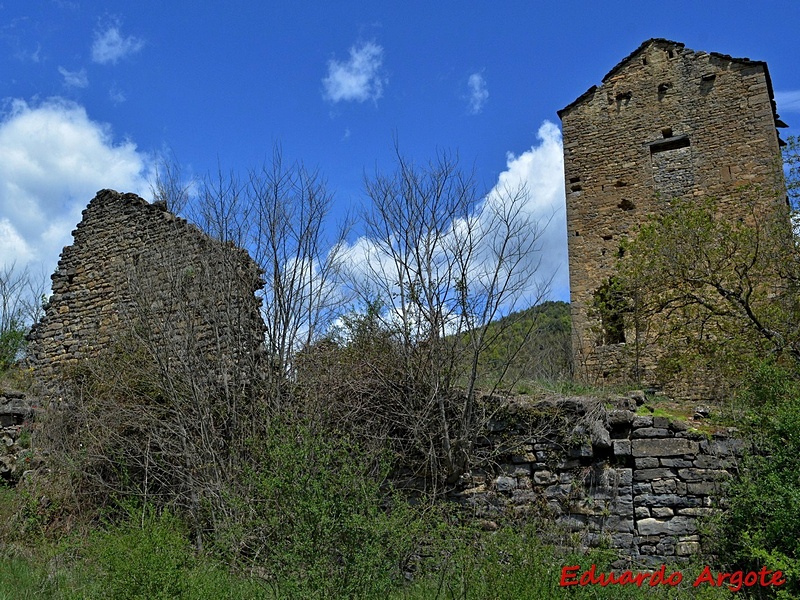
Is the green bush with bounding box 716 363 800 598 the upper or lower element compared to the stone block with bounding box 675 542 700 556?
upper

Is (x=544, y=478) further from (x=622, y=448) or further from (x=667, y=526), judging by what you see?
(x=667, y=526)

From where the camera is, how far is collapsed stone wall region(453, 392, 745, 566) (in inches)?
277

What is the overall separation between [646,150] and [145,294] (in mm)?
10438

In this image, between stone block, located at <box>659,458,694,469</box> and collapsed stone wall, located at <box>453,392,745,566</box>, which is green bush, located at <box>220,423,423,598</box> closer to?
collapsed stone wall, located at <box>453,392,745,566</box>

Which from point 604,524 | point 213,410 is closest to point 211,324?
point 213,410

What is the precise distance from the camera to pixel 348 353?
8.66m

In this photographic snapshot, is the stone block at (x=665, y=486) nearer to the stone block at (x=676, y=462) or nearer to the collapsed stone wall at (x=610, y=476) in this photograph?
the collapsed stone wall at (x=610, y=476)

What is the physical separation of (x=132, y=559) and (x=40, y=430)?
5.29 meters

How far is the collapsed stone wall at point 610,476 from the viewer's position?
703 centimetres

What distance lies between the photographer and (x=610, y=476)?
7348 millimetres

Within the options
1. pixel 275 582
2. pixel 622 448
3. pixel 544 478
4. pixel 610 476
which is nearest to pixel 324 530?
pixel 275 582

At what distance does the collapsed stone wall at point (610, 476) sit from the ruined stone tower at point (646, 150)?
5117 mm

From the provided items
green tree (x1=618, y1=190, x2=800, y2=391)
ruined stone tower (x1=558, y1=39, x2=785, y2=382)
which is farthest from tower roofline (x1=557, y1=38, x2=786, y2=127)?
green tree (x1=618, y1=190, x2=800, y2=391)

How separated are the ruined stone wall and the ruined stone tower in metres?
6.75
